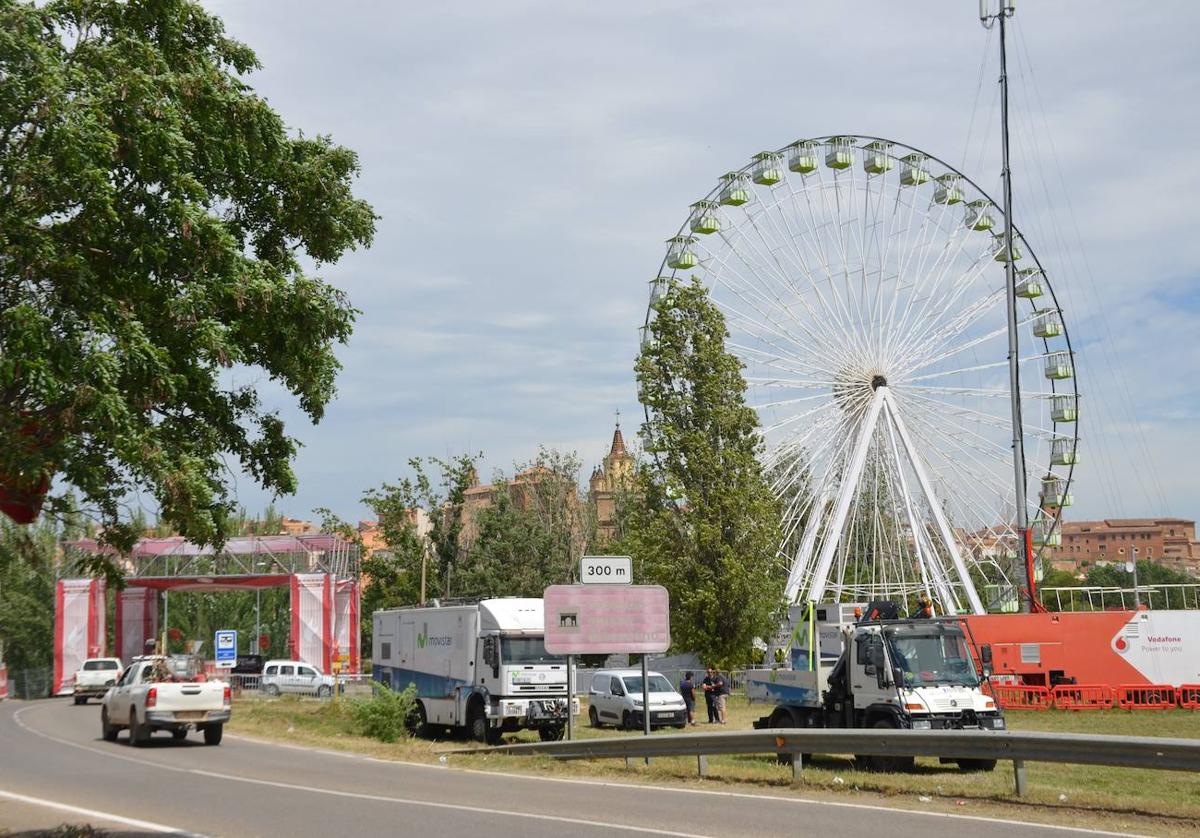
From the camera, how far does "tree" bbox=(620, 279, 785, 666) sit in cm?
4234

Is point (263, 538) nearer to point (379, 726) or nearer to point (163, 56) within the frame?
point (379, 726)

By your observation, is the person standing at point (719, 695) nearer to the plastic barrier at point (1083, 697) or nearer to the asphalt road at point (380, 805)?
the plastic barrier at point (1083, 697)

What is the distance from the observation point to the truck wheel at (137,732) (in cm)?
2666

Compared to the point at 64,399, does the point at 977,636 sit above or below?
below

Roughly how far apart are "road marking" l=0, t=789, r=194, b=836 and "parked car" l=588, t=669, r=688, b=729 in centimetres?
1697

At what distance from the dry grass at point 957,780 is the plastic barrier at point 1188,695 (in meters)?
5.08

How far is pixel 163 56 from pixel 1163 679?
3432 centimetres

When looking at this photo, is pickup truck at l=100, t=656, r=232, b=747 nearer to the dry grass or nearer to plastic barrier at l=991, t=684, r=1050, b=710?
the dry grass

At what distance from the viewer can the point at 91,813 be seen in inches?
A: 601

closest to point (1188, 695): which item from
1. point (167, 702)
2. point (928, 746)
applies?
point (928, 746)

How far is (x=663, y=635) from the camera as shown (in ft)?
68.8

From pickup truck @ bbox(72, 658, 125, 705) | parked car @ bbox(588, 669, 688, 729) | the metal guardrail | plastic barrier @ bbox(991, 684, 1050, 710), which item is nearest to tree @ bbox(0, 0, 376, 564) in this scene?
the metal guardrail

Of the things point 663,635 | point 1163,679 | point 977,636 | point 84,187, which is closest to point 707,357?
point 977,636

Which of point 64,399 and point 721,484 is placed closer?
point 64,399
